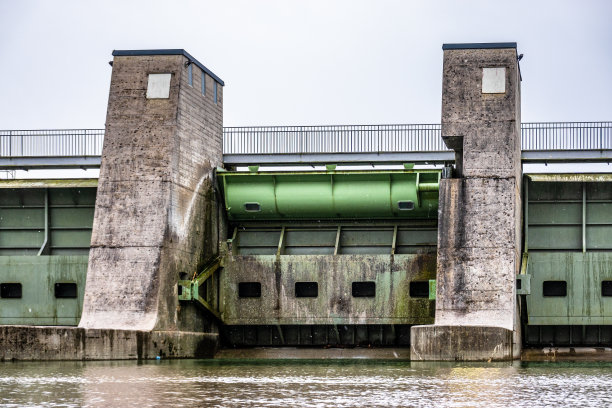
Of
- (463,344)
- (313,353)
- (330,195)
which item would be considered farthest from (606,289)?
(313,353)

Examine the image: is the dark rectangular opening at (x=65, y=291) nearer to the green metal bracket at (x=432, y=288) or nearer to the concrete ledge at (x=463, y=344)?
the green metal bracket at (x=432, y=288)

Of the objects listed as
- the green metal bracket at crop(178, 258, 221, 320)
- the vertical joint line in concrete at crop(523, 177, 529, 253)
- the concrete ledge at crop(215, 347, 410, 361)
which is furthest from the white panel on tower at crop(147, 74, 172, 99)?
the vertical joint line in concrete at crop(523, 177, 529, 253)

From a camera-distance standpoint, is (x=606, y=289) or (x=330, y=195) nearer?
(x=606, y=289)

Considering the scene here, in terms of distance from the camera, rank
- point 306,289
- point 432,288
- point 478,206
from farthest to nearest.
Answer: point 306,289, point 432,288, point 478,206

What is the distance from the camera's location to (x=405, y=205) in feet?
104

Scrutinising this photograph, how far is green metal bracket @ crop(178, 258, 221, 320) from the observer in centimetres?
2966

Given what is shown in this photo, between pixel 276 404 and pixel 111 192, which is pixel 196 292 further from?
pixel 276 404

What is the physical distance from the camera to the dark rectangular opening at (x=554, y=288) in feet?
101

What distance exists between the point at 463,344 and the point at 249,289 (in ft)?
23.9

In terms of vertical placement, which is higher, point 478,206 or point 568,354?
point 478,206

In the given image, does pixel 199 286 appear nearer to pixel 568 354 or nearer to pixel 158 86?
pixel 158 86

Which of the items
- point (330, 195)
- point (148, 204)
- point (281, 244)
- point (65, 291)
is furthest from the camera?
point (65, 291)

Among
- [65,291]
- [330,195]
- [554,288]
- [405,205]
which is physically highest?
[330,195]

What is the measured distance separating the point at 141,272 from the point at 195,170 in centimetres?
357
